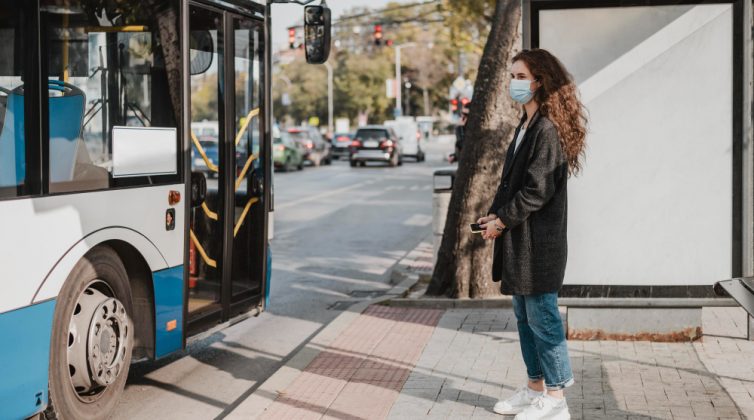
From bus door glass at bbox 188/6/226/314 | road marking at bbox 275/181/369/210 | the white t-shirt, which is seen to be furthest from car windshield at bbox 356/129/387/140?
the white t-shirt

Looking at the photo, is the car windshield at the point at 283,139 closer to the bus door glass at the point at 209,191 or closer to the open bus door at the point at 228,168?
the open bus door at the point at 228,168

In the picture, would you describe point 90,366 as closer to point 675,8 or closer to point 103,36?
point 103,36

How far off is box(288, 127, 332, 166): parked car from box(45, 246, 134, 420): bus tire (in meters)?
38.5

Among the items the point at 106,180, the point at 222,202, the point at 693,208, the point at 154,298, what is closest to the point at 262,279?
the point at 222,202

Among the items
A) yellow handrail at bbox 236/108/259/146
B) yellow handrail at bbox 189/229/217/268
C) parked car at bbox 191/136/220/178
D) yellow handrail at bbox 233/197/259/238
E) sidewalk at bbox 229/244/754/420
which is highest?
yellow handrail at bbox 236/108/259/146

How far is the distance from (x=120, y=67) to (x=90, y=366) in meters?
1.76

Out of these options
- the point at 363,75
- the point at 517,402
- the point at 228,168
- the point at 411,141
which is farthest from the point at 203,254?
the point at 363,75

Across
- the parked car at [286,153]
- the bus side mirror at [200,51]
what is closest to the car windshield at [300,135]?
the parked car at [286,153]

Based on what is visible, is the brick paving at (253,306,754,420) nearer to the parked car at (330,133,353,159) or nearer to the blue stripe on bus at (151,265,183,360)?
the blue stripe on bus at (151,265,183,360)

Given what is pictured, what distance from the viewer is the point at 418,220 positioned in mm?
21156

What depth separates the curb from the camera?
6.53m

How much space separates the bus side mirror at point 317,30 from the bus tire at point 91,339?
9.62 ft

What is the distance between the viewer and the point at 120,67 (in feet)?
21.9

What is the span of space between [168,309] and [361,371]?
1.36 metres
